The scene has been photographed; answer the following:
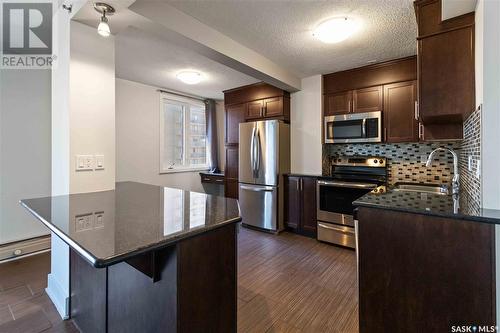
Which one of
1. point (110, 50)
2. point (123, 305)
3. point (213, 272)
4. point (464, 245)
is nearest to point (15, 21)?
point (110, 50)

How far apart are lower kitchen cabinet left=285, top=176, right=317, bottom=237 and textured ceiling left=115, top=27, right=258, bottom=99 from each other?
6.07 ft

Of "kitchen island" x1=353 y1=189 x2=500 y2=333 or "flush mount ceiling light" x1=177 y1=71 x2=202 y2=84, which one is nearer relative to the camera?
"kitchen island" x1=353 y1=189 x2=500 y2=333

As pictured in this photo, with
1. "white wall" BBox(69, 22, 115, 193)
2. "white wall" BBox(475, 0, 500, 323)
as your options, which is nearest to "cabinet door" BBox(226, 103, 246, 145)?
"white wall" BBox(69, 22, 115, 193)

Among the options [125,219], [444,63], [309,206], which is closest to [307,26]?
[444,63]

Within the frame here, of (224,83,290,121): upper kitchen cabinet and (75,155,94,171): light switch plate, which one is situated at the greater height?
(224,83,290,121): upper kitchen cabinet

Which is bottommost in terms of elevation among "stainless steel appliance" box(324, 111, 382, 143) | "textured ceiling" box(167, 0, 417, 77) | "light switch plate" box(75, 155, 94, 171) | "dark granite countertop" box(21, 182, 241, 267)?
"dark granite countertop" box(21, 182, 241, 267)

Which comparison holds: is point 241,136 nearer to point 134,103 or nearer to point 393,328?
point 134,103

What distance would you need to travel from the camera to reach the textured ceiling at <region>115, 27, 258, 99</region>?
2.69 m

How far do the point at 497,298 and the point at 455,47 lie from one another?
63.7 inches

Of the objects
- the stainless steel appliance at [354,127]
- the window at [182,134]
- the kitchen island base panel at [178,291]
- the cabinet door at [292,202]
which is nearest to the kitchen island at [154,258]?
the kitchen island base panel at [178,291]

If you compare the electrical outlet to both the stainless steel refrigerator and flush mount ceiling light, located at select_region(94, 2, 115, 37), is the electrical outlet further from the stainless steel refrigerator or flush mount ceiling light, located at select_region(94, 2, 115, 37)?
the stainless steel refrigerator

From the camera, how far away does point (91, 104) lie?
189 centimetres

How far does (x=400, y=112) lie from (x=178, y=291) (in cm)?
328

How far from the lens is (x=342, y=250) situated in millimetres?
3191
